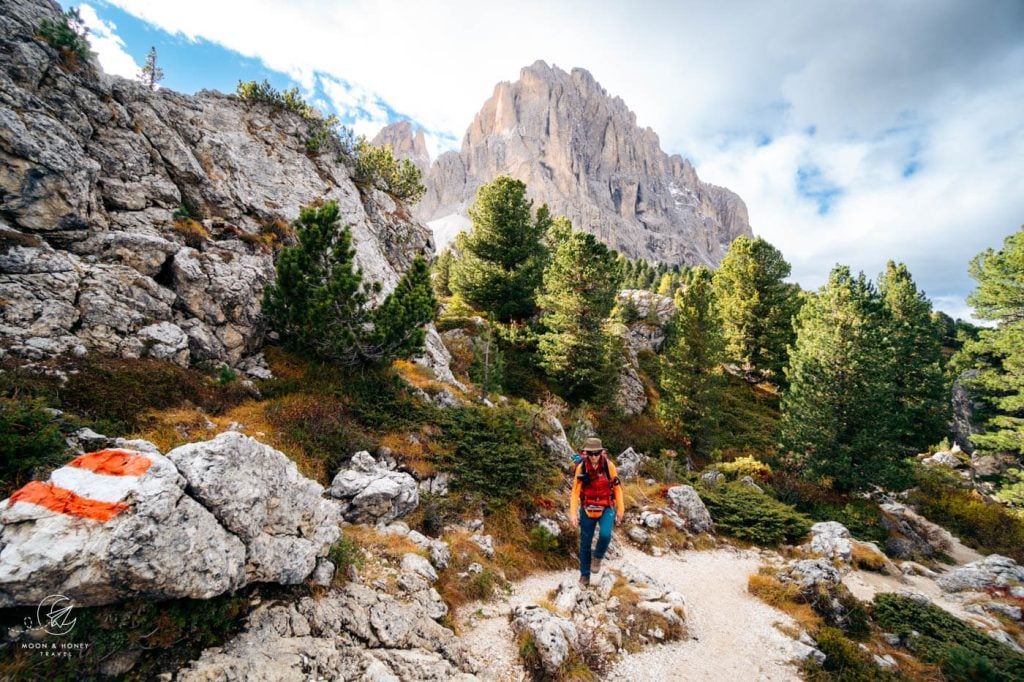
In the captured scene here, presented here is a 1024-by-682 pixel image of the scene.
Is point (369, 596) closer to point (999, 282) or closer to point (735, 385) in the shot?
point (999, 282)

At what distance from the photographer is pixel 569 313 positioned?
2395cm

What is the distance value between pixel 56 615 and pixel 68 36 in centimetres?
2157

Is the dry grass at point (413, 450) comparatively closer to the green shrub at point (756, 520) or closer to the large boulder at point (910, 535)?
the green shrub at point (756, 520)

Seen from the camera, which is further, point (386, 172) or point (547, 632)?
point (386, 172)

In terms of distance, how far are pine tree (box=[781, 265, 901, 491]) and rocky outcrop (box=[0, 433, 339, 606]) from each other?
21.1 m

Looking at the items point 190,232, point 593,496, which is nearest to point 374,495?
point 593,496

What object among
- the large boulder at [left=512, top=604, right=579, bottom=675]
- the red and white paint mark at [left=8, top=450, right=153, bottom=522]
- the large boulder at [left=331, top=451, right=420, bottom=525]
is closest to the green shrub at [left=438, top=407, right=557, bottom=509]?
the large boulder at [left=331, top=451, right=420, bottom=525]

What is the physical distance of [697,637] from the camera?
23.4 feet

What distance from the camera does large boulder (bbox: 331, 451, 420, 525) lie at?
8469 millimetres

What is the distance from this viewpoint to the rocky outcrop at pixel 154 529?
136 inches

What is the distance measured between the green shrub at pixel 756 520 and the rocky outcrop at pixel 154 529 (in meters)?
12.9

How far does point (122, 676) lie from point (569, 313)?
22080mm

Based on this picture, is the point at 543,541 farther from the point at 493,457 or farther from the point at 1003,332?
the point at 1003,332

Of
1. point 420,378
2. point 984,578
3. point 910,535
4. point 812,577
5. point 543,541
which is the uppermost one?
point 420,378
